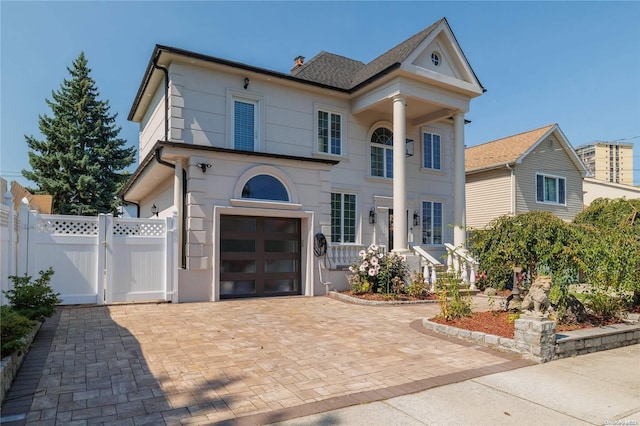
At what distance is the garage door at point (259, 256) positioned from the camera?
1040 cm

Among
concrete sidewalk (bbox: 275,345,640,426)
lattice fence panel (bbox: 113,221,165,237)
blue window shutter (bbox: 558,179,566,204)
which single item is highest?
blue window shutter (bbox: 558,179,566,204)

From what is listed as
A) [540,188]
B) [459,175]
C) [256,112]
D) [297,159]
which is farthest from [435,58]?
[540,188]

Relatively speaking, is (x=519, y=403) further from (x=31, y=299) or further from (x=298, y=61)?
(x=298, y=61)

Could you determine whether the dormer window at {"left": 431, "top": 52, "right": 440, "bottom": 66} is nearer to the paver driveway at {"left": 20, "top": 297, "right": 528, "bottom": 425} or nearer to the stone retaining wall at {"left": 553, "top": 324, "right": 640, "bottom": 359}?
the paver driveway at {"left": 20, "top": 297, "right": 528, "bottom": 425}

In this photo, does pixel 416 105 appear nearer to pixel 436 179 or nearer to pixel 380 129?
pixel 380 129

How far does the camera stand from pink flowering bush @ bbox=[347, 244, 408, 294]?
10.9 m

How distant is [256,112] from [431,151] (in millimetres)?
7619

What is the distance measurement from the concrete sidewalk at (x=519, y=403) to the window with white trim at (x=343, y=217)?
28.6ft

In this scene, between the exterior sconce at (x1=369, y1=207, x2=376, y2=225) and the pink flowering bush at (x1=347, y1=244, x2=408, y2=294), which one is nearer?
the pink flowering bush at (x1=347, y1=244, x2=408, y2=294)

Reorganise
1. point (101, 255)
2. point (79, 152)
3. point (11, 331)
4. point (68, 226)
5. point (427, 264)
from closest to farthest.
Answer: point (11, 331) < point (68, 226) < point (101, 255) < point (427, 264) < point (79, 152)

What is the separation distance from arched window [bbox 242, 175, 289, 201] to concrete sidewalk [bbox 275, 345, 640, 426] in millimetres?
7506

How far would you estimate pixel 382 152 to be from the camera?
14.7m

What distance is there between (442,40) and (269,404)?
13620mm

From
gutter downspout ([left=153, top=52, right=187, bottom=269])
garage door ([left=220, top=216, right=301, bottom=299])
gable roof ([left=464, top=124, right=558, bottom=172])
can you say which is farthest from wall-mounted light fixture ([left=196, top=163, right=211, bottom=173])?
gable roof ([left=464, top=124, right=558, bottom=172])
